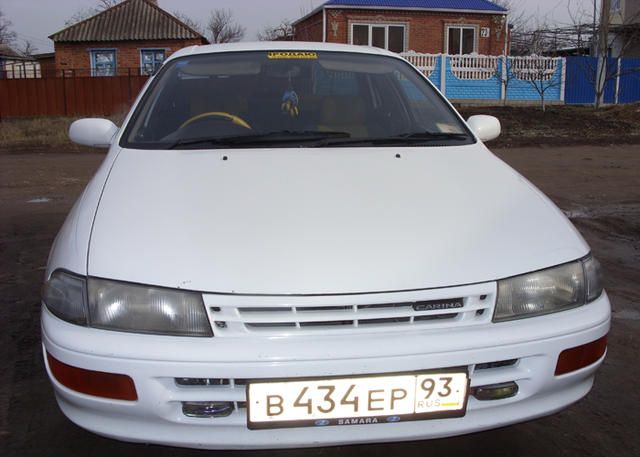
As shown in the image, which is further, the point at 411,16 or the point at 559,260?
the point at 411,16

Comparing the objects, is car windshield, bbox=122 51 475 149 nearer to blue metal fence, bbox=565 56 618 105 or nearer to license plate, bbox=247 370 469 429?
license plate, bbox=247 370 469 429

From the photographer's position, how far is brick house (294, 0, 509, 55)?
22.5m

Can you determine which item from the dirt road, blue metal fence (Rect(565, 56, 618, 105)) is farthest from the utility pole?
the dirt road

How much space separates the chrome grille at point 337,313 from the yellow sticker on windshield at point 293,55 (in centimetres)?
187

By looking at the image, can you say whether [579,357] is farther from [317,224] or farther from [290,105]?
[290,105]

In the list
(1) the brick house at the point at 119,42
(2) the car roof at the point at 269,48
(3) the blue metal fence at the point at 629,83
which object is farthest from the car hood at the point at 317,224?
(1) the brick house at the point at 119,42

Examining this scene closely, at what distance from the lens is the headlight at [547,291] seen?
1815 millimetres

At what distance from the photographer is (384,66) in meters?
3.39

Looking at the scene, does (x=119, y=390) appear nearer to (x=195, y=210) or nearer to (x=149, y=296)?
(x=149, y=296)

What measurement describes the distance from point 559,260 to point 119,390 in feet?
4.46

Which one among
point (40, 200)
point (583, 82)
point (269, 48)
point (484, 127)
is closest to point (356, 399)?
point (484, 127)

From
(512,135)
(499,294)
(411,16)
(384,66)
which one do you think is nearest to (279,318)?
(499,294)

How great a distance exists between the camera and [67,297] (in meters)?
1.80

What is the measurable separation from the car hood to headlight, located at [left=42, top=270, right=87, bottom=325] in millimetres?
71
